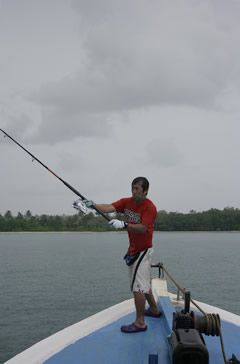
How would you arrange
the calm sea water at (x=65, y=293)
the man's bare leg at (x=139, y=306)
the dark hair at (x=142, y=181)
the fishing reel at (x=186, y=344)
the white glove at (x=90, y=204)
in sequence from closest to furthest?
1. the fishing reel at (x=186, y=344)
2. the man's bare leg at (x=139, y=306)
3. the dark hair at (x=142, y=181)
4. the white glove at (x=90, y=204)
5. the calm sea water at (x=65, y=293)

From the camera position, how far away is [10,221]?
11275 cm

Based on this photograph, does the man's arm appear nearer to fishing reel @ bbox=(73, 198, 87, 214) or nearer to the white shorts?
fishing reel @ bbox=(73, 198, 87, 214)

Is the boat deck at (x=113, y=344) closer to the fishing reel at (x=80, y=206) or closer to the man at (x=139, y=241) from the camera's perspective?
the man at (x=139, y=241)

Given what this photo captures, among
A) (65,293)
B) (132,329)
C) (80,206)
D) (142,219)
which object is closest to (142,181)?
(142,219)

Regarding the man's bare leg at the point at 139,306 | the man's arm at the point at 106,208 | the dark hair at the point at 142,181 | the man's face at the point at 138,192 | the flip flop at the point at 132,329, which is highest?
the dark hair at the point at 142,181

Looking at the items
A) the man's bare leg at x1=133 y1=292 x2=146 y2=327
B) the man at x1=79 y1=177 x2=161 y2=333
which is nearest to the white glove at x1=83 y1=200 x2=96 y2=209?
the man at x1=79 y1=177 x2=161 y2=333

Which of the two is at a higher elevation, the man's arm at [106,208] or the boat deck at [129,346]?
the man's arm at [106,208]

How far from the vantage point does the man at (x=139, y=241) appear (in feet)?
12.4

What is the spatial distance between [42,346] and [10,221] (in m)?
115

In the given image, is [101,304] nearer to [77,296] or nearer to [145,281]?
[77,296]

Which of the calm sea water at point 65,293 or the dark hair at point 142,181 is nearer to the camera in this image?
the dark hair at point 142,181

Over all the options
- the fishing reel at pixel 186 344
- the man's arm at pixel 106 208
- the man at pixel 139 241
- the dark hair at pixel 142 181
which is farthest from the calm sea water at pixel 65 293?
the fishing reel at pixel 186 344

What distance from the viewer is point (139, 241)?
3922 millimetres

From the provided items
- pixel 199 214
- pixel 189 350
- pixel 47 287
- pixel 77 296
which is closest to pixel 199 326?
pixel 189 350
